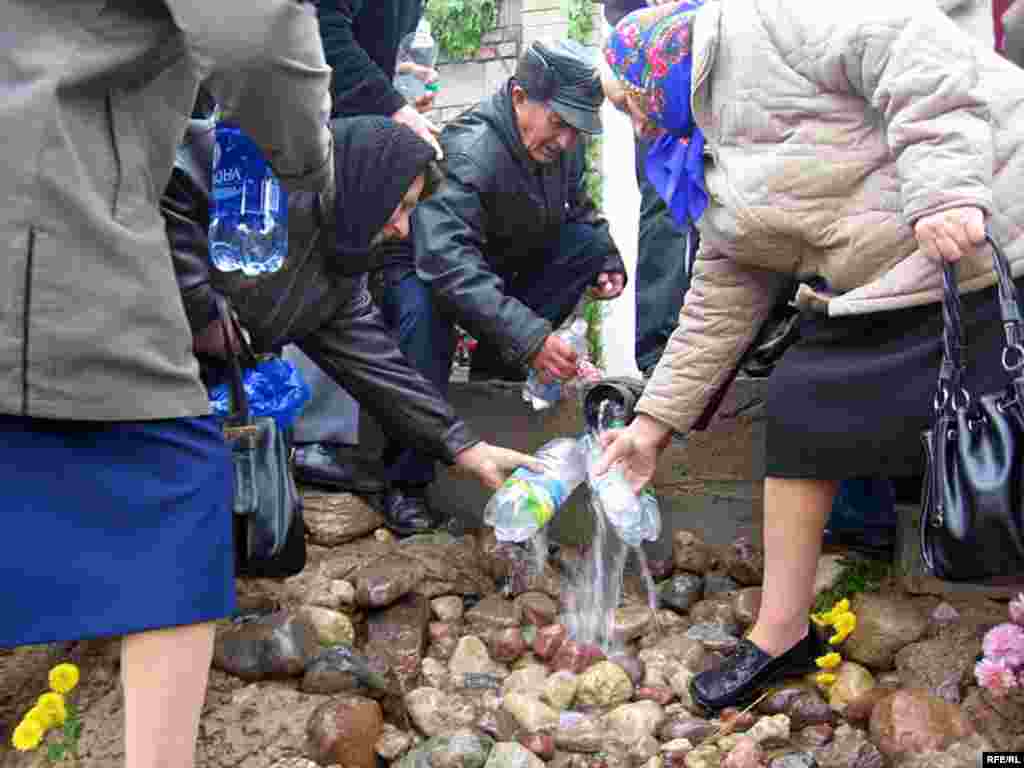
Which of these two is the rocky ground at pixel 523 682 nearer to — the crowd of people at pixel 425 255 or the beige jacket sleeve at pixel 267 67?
the crowd of people at pixel 425 255

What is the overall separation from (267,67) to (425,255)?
6.88ft

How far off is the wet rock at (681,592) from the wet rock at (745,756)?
864mm

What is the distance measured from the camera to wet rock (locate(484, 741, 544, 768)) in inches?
94.6

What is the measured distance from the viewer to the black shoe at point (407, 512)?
139 inches

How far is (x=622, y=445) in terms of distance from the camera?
288 centimetres

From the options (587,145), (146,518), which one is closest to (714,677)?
(146,518)

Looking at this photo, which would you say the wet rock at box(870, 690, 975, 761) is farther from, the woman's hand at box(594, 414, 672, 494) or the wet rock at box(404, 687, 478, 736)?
the wet rock at box(404, 687, 478, 736)

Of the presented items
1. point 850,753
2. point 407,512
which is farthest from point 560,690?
point 407,512

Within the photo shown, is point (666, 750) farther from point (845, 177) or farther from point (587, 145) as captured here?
point (587, 145)

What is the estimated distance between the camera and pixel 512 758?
2.42 metres

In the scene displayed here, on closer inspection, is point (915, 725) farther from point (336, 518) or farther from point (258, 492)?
point (336, 518)

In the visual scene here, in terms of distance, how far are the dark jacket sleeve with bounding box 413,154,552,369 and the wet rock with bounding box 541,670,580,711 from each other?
3.53ft

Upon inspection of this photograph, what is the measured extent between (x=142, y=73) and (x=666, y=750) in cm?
185

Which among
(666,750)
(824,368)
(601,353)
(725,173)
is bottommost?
(601,353)
